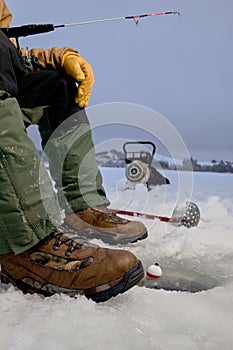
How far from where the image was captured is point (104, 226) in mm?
1683

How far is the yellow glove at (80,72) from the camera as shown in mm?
1626

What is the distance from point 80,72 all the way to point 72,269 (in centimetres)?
100

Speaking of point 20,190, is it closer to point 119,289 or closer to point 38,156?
point 38,156

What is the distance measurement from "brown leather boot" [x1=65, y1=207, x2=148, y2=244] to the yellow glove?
57cm

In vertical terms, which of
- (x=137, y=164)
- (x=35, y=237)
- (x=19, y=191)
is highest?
(x=19, y=191)

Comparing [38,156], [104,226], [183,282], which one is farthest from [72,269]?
[104,226]

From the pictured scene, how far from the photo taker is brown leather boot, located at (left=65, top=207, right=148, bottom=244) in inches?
65.7

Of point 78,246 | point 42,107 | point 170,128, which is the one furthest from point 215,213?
point 78,246

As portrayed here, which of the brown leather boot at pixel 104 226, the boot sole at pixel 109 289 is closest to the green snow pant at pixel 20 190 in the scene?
the boot sole at pixel 109 289

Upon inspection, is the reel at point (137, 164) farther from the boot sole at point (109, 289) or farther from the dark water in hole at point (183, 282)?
the boot sole at point (109, 289)

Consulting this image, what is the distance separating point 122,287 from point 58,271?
0.60ft

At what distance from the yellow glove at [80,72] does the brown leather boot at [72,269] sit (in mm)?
883

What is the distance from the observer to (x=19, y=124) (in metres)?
0.98

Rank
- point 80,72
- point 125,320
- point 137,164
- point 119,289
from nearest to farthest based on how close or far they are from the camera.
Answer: point 125,320 < point 119,289 < point 80,72 < point 137,164
